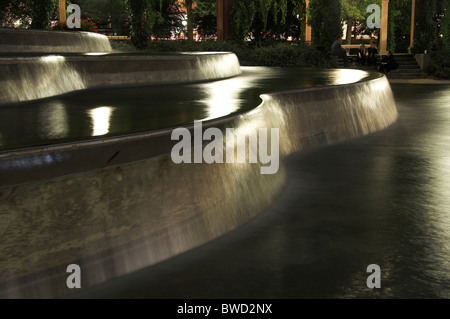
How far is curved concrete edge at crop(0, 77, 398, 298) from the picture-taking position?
3506 millimetres

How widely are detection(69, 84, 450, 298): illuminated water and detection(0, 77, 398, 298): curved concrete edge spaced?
0.15 metres

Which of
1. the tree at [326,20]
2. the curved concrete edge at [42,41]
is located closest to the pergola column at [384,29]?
the tree at [326,20]

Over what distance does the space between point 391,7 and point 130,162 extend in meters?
32.6

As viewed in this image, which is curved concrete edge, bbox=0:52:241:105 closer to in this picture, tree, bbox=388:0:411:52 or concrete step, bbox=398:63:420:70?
concrete step, bbox=398:63:420:70

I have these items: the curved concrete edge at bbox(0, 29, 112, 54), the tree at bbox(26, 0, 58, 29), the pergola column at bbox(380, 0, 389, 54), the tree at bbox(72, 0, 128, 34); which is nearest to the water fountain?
the curved concrete edge at bbox(0, 29, 112, 54)

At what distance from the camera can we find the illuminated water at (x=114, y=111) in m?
4.55

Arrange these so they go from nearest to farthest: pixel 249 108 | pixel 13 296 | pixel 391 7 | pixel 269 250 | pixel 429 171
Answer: pixel 13 296, pixel 269 250, pixel 249 108, pixel 429 171, pixel 391 7

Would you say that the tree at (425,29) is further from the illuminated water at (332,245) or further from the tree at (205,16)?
the illuminated water at (332,245)

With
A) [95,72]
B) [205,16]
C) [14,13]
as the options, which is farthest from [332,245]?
[14,13]

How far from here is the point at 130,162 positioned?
4070 mm

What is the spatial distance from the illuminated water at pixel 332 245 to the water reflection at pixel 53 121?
1.22 metres

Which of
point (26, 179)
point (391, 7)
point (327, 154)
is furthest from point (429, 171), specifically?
point (391, 7)
